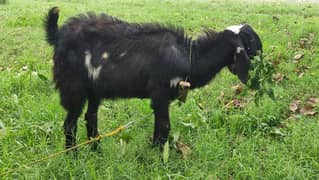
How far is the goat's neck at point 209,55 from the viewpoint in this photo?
444 centimetres

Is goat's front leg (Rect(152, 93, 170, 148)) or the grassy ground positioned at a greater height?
goat's front leg (Rect(152, 93, 170, 148))

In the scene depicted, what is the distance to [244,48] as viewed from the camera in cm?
444

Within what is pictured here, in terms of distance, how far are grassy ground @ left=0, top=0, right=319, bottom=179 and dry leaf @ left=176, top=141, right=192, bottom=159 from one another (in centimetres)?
4

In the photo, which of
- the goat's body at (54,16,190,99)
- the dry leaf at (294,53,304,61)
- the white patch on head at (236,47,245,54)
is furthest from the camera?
the dry leaf at (294,53,304,61)

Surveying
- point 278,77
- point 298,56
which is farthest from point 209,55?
point 298,56

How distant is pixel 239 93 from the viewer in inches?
229

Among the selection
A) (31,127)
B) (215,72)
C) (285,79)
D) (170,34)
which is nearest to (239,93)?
(285,79)

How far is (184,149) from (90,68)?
116 cm

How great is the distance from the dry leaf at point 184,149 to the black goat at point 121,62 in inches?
6.5

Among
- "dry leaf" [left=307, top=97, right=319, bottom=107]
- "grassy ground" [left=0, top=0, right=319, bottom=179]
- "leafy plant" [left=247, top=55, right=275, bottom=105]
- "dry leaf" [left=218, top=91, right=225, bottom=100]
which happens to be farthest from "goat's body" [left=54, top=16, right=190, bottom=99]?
"dry leaf" [left=307, top=97, right=319, bottom=107]

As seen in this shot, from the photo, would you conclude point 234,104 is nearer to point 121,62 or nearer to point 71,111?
point 121,62

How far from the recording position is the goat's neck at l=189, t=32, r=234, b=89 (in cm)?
444

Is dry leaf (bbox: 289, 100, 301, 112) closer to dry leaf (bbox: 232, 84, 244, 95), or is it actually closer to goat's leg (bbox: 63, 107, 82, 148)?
dry leaf (bbox: 232, 84, 244, 95)

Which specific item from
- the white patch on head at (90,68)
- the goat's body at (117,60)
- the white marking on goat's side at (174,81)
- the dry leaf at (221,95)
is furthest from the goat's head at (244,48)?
the white patch on head at (90,68)
